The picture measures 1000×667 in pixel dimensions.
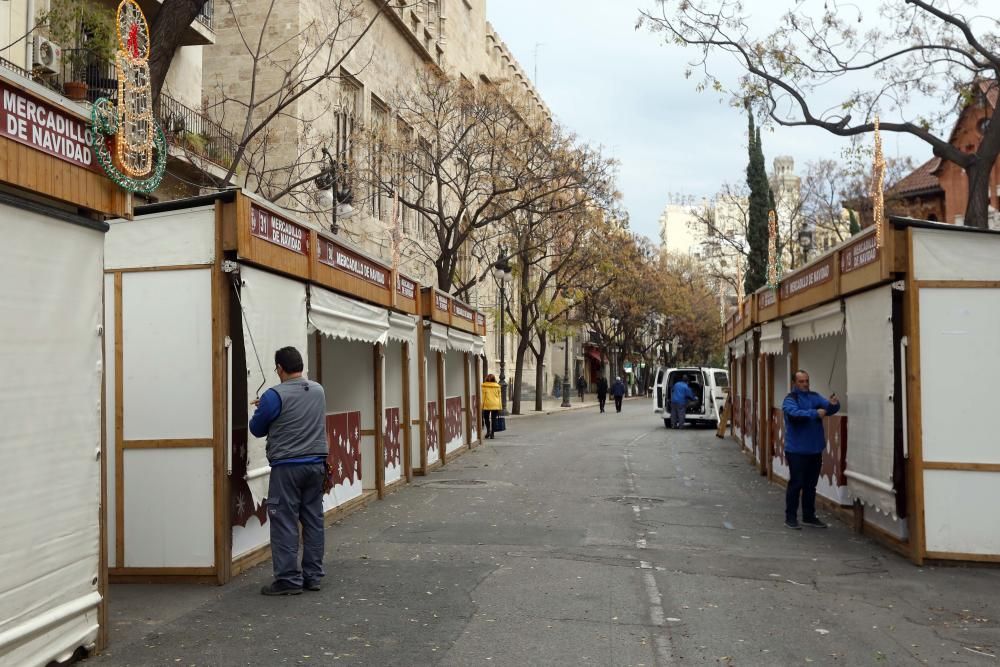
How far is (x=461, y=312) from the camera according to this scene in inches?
878

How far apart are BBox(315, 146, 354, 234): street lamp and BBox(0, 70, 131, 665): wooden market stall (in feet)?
50.0

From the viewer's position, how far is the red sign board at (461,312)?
69.1 ft

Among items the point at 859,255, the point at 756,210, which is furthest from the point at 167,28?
the point at 756,210

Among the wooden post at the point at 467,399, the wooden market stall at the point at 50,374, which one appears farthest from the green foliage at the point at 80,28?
the wooden market stall at the point at 50,374

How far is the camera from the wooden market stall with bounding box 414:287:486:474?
1834 cm

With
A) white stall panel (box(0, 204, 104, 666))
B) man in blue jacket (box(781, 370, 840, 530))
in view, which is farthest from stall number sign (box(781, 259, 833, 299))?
white stall panel (box(0, 204, 104, 666))

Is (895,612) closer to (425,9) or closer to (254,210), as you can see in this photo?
(254,210)

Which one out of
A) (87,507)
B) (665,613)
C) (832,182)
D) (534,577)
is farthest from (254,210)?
(832,182)

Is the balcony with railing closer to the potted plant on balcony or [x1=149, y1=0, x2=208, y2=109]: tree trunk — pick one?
the potted plant on balcony

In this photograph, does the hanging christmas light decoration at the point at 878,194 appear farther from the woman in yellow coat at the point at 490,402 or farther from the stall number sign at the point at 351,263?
the woman in yellow coat at the point at 490,402

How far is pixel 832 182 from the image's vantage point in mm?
46094

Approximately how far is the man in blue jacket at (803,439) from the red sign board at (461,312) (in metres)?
10.2

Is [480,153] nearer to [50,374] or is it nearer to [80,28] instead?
[80,28]

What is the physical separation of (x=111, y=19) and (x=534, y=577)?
15841mm
